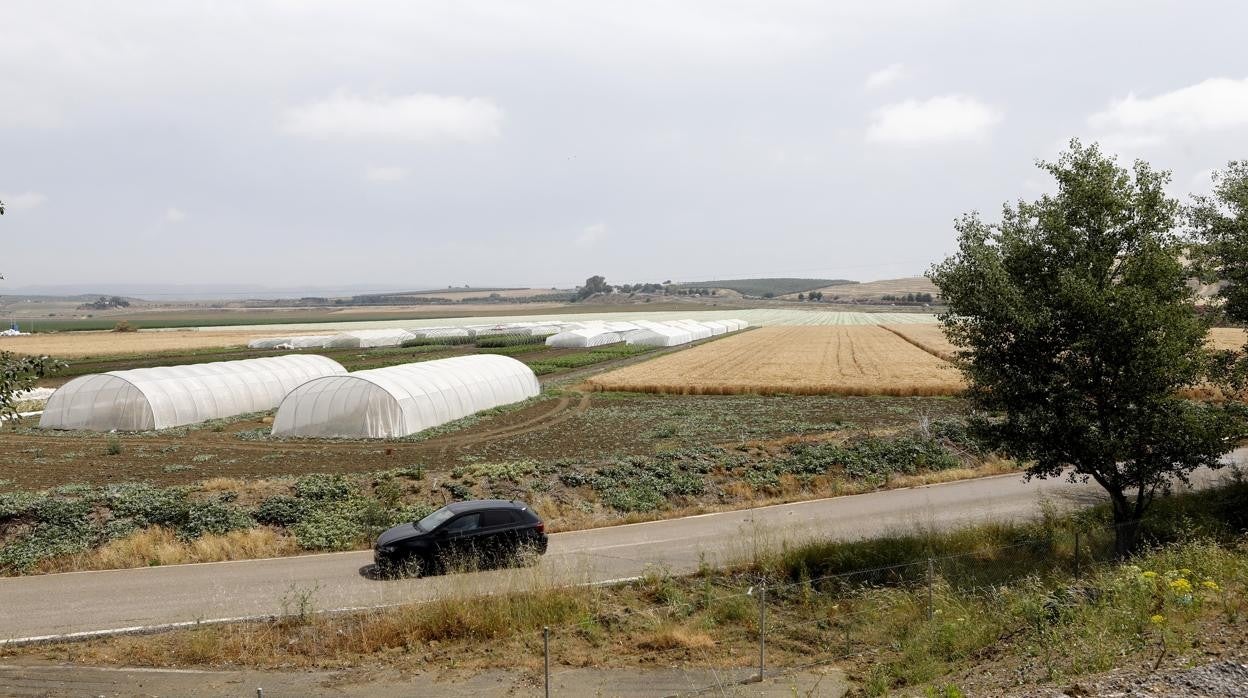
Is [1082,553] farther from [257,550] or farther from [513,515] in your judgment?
[257,550]

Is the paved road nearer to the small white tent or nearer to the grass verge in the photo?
the grass verge

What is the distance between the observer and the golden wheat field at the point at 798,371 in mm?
52781

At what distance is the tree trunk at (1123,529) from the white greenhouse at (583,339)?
265ft

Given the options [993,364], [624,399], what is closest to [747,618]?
[993,364]

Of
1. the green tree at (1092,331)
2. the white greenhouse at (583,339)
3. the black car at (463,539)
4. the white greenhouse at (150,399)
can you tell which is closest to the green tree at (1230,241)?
the green tree at (1092,331)

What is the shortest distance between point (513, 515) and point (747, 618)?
6.53 meters

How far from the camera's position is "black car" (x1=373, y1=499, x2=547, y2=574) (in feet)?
59.6

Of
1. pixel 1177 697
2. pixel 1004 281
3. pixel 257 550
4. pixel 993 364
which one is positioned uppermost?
pixel 1004 281

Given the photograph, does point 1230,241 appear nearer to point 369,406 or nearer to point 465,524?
point 465,524

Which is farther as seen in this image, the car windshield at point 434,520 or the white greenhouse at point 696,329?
the white greenhouse at point 696,329

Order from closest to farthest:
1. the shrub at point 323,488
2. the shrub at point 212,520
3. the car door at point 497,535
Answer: the car door at point 497,535 < the shrub at point 212,520 < the shrub at point 323,488

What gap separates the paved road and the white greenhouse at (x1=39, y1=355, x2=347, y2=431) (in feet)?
76.2

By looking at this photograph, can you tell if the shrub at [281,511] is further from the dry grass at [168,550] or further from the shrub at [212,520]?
the dry grass at [168,550]

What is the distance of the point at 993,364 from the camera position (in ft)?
58.3
